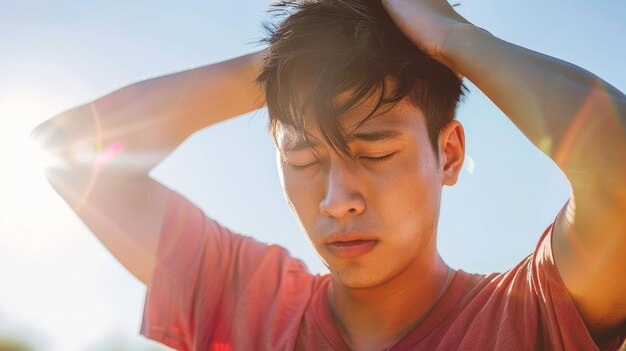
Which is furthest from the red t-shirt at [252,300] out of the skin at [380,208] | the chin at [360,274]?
the chin at [360,274]

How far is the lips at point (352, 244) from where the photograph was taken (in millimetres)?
2367

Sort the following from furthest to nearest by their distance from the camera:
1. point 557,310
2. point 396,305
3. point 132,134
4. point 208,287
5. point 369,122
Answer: point 132,134
point 208,287
point 396,305
point 369,122
point 557,310

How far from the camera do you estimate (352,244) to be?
7.83ft

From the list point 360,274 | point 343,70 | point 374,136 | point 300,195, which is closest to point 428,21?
point 343,70

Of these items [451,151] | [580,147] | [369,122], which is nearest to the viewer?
[580,147]

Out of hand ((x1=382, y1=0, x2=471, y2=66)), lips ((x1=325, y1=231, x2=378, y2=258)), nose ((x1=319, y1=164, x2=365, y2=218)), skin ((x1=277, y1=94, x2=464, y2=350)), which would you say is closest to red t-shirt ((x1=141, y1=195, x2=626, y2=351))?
skin ((x1=277, y1=94, x2=464, y2=350))

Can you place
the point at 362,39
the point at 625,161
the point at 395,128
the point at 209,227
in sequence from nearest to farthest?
the point at 625,161
the point at 395,128
the point at 362,39
the point at 209,227

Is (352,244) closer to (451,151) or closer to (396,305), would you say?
(396,305)

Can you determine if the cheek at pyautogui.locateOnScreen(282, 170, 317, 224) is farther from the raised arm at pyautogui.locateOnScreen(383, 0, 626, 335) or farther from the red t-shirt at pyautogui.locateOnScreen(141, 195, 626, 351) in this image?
the raised arm at pyautogui.locateOnScreen(383, 0, 626, 335)

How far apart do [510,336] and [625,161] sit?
26.7 inches

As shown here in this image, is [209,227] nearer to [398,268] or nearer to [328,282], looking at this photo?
[328,282]

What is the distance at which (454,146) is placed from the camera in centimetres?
276

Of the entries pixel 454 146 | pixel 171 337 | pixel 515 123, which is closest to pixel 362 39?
pixel 454 146

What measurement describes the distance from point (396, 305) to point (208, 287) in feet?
2.71
